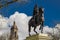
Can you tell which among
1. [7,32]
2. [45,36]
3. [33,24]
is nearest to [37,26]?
[33,24]

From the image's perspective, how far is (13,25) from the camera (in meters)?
37.7

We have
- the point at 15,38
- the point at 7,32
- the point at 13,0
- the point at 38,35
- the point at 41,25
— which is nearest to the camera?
the point at 13,0

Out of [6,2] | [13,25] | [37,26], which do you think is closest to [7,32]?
[13,25]

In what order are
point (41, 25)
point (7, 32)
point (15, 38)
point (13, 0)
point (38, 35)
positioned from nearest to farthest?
point (13, 0) → point (38, 35) → point (41, 25) → point (15, 38) → point (7, 32)

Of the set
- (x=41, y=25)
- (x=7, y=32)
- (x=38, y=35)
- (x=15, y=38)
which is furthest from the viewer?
(x=7, y=32)

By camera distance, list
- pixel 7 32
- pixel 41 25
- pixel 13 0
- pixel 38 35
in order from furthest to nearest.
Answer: pixel 7 32 → pixel 41 25 → pixel 38 35 → pixel 13 0

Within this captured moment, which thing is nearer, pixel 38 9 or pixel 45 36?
pixel 45 36

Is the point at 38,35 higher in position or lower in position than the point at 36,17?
lower

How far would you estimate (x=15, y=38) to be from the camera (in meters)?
36.8

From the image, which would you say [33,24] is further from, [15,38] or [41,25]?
[15,38]

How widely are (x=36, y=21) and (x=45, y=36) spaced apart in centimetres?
168

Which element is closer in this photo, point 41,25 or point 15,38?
point 41,25

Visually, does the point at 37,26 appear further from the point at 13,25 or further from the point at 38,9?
the point at 13,25

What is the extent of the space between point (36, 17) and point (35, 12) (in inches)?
12.9
